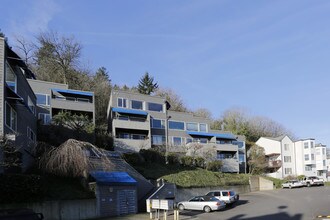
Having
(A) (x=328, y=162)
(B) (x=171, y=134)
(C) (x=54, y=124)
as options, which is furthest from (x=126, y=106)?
(A) (x=328, y=162)

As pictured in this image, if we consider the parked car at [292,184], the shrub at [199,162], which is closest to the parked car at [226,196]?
the shrub at [199,162]

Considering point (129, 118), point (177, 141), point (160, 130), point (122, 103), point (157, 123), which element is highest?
point (122, 103)

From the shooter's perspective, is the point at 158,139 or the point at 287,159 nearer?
the point at 158,139

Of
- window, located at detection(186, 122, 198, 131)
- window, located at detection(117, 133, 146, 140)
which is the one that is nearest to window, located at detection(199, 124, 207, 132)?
window, located at detection(186, 122, 198, 131)

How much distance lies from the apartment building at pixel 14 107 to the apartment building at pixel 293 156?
58.9 meters

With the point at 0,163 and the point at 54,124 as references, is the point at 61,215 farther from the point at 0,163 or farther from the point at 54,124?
the point at 54,124

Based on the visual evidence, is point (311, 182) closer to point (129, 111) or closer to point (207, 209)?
point (129, 111)

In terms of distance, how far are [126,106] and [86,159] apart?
2860 cm

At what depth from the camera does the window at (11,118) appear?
24.4m

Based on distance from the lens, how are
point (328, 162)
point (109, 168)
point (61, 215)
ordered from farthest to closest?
1. point (328, 162)
2. point (109, 168)
3. point (61, 215)

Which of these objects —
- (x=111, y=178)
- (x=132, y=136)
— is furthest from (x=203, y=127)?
(x=111, y=178)

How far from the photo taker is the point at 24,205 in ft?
76.5

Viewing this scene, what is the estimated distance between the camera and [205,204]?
3089cm

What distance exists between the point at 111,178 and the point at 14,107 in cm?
868
